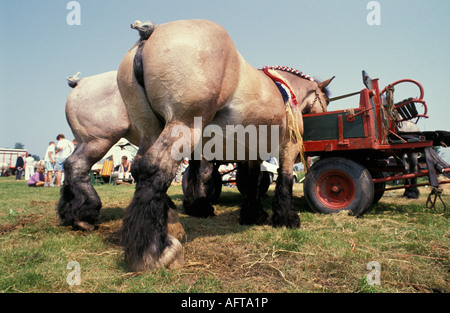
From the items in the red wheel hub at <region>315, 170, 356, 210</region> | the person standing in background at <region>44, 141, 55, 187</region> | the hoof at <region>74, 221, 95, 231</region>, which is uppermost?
the person standing in background at <region>44, 141, 55, 187</region>

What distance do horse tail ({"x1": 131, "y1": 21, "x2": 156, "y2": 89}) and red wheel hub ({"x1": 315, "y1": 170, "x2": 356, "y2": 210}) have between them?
3.17m

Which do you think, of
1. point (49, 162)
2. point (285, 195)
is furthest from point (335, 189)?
point (49, 162)

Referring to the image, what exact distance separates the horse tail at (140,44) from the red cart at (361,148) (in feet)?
8.95

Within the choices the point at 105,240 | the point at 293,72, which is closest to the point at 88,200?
the point at 105,240

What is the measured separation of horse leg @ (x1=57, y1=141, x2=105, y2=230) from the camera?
10.6ft

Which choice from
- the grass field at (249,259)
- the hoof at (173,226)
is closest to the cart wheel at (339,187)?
the grass field at (249,259)

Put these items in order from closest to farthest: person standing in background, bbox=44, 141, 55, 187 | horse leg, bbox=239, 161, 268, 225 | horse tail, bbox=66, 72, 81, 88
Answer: horse leg, bbox=239, 161, 268, 225, horse tail, bbox=66, 72, 81, 88, person standing in background, bbox=44, 141, 55, 187

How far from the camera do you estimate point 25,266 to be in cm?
196

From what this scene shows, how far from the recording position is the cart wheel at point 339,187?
389 cm

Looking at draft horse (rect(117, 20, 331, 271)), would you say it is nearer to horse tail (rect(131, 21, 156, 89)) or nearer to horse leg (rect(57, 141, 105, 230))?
horse tail (rect(131, 21, 156, 89))

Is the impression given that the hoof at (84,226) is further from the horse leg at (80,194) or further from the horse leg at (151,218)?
the horse leg at (151,218)

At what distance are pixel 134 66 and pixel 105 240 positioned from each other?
1.73 metres

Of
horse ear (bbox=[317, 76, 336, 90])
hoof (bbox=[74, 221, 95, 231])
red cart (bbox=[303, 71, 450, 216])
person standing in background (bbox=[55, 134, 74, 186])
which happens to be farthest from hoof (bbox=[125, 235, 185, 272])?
person standing in background (bbox=[55, 134, 74, 186])
